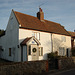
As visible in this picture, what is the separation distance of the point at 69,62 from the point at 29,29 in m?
8.79

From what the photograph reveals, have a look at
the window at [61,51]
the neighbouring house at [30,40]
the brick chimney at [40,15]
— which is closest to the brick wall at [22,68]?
the neighbouring house at [30,40]

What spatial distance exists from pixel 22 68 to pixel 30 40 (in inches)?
300

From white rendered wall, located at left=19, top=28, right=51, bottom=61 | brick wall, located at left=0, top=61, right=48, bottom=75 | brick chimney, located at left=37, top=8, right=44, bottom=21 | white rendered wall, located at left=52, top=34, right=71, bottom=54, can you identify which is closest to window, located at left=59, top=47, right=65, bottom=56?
white rendered wall, located at left=52, top=34, right=71, bottom=54

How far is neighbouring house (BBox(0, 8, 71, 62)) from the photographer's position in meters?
16.9

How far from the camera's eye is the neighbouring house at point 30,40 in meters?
16.9

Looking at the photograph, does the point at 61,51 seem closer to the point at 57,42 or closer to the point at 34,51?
the point at 57,42

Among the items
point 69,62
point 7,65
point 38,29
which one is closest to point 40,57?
point 38,29

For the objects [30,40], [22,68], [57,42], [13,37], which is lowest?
[22,68]

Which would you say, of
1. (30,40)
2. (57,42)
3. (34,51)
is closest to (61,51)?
(57,42)

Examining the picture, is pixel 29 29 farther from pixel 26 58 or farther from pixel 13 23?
pixel 26 58

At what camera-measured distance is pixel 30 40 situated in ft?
53.8

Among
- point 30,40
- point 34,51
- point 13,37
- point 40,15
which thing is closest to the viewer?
point 30,40

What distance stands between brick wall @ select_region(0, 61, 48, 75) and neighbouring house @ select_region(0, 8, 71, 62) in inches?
230

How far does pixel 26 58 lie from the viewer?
16.1 metres
